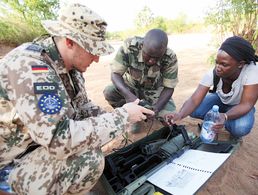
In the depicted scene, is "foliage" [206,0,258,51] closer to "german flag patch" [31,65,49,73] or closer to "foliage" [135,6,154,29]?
"german flag patch" [31,65,49,73]

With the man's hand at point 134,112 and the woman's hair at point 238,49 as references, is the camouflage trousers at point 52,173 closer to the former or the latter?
the man's hand at point 134,112

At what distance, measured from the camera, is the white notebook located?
1.81 metres

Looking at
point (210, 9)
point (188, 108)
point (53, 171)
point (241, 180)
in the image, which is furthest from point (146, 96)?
point (210, 9)

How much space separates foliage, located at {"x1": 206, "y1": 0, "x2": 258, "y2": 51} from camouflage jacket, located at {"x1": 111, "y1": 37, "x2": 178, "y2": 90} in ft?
11.4

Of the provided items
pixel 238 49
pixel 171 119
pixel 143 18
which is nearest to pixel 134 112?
pixel 171 119

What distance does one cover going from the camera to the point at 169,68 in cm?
322

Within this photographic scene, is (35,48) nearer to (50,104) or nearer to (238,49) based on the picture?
(50,104)

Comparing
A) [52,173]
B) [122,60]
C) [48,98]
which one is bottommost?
[52,173]

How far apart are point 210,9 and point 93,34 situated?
17.4 feet

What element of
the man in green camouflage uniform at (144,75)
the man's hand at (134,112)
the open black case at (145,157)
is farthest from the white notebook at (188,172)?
the man in green camouflage uniform at (144,75)

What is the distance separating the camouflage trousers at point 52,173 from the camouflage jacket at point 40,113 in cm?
11

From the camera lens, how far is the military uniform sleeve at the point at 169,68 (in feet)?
10.4

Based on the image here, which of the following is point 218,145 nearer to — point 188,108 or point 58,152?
point 188,108

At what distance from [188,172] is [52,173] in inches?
Answer: 42.0
